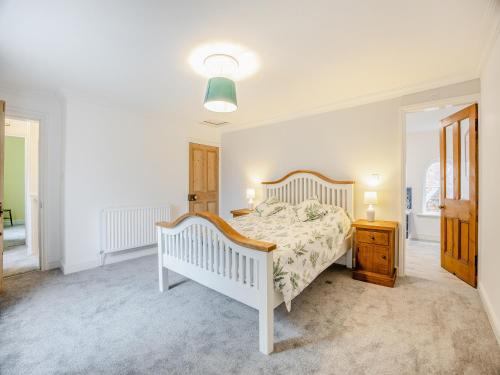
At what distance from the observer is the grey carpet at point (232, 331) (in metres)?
1.63

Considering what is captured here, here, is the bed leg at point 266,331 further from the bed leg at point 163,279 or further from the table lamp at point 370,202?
the table lamp at point 370,202

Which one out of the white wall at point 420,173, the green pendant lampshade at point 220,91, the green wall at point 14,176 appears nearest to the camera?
the green pendant lampshade at point 220,91

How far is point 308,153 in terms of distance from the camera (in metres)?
4.08

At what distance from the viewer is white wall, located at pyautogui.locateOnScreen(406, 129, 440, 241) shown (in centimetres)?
516

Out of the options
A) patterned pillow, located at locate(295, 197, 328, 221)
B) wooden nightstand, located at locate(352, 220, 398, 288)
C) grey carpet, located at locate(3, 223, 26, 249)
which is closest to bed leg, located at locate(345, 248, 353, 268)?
wooden nightstand, located at locate(352, 220, 398, 288)

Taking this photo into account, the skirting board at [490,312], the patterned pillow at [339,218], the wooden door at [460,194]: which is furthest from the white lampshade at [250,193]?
the skirting board at [490,312]

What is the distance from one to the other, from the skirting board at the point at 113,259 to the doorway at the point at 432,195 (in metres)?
4.03

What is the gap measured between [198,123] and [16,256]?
3942 mm

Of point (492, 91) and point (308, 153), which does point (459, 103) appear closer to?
point (492, 91)

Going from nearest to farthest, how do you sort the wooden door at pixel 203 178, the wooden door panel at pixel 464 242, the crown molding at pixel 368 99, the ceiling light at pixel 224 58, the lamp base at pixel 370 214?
1. the ceiling light at pixel 224 58
2. the crown molding at pixel 368 99
3. the wooden door panel at pixel 464 242
4. the lamp base at pixel 370 214
5. the wooden door at pixel 203 178

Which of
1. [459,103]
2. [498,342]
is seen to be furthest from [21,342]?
[459,103]

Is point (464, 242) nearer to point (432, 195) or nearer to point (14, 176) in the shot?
point (432, 195)

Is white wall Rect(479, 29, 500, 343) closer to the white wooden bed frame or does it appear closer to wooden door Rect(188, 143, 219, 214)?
the white wooden bed frame

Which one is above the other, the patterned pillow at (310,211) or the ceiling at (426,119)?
the ceiling at (426,119)
